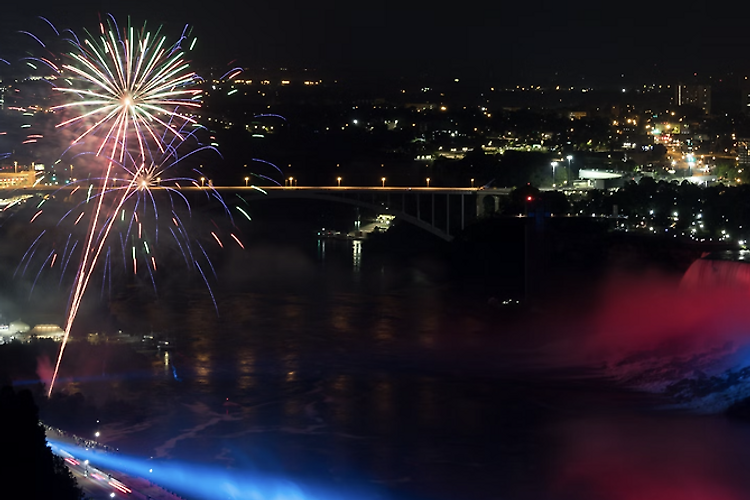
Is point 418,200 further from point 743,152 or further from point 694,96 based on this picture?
point 694,96

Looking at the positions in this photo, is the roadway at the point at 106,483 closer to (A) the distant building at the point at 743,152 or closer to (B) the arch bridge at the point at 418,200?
(B) the arch bridge at the point at 418,200

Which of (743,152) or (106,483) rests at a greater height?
(743,152)

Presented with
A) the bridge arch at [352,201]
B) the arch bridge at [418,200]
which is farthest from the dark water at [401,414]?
the arch bridge at [418,200]

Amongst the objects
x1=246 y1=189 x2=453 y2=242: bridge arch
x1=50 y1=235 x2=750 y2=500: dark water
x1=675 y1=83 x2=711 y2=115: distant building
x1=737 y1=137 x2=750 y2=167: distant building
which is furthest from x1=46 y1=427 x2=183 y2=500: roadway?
x1=675 y1=83 x2=711 y2=115: distant building

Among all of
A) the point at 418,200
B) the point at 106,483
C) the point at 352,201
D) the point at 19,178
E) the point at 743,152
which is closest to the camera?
the point at 106,483

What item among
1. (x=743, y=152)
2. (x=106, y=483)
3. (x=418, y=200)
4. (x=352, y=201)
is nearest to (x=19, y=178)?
(x=352, y=201)

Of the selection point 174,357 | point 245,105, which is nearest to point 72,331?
point 174,357
